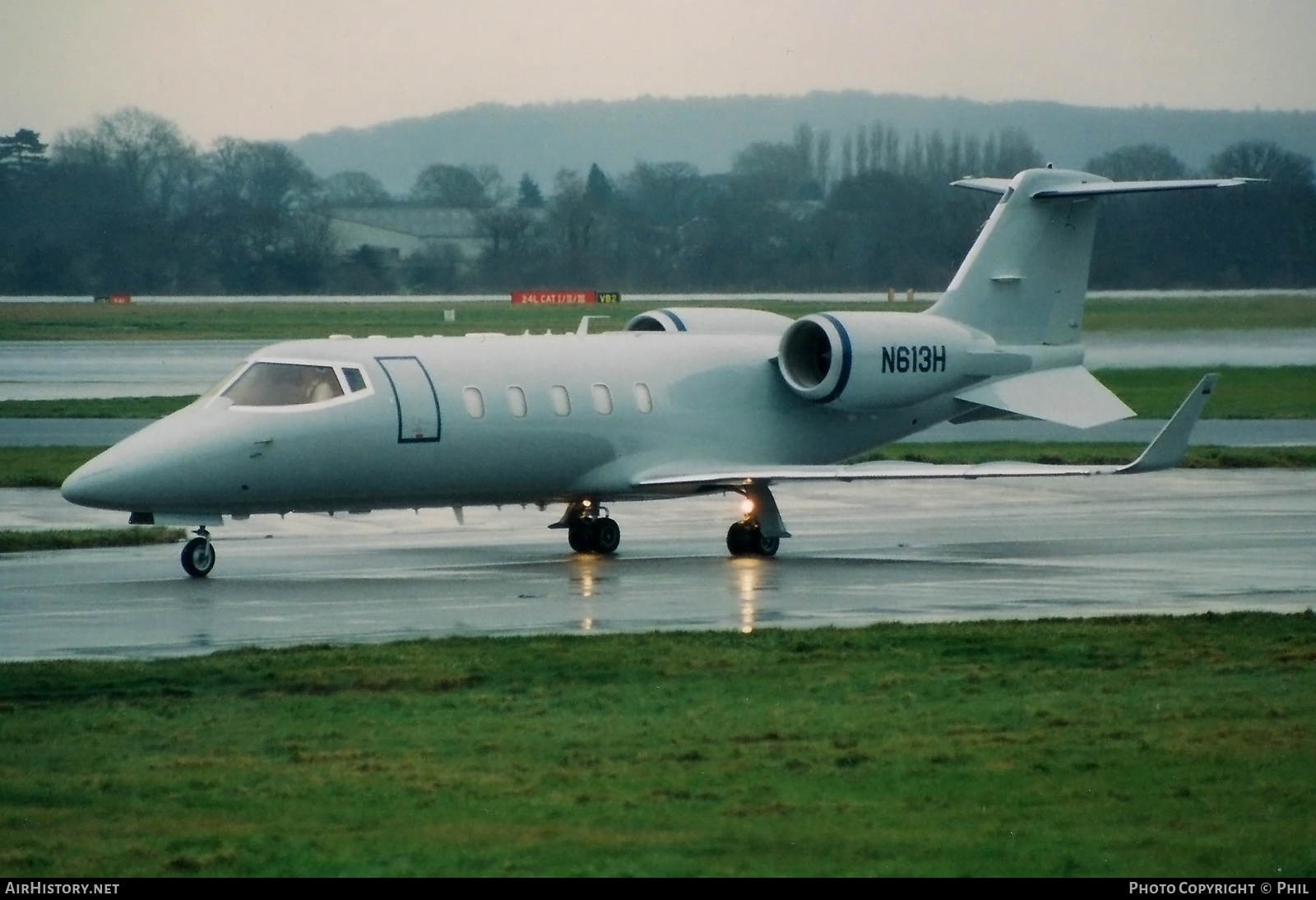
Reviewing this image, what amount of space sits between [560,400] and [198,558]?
4.26 meters

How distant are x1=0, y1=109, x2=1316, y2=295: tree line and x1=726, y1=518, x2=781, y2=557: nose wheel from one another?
46.0m

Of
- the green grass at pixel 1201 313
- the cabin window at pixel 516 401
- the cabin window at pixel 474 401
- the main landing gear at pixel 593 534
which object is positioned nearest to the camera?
the cabin window at pixel 474 401

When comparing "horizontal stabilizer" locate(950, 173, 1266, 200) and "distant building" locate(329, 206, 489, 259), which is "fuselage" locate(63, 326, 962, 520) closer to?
"horizontal stabilizer" locate(950, 173, 1266, 200)

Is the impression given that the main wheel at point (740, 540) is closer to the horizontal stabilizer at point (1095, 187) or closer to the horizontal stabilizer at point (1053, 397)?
the horizontal stabilizer at point (1053, 397)

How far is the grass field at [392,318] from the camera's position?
196ft

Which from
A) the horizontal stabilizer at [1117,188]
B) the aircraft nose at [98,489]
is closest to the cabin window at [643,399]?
the horizontal stabilizer at [1117,188]

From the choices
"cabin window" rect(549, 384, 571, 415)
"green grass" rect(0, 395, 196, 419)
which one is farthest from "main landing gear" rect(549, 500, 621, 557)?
"green grass" rect(0, 395, 196, 419)

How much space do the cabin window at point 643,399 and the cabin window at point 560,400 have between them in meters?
0.94

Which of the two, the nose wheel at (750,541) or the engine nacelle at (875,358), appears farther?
the engine nacelle at (875,358)

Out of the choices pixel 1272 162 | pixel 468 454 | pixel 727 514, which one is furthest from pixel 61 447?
pixel 1272 162

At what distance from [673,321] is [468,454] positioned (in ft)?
18.0

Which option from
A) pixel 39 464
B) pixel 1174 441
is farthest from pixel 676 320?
pixel 39 464

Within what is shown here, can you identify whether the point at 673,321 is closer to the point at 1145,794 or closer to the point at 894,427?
the point at 894,427

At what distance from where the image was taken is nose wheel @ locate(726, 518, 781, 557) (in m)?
23.0
